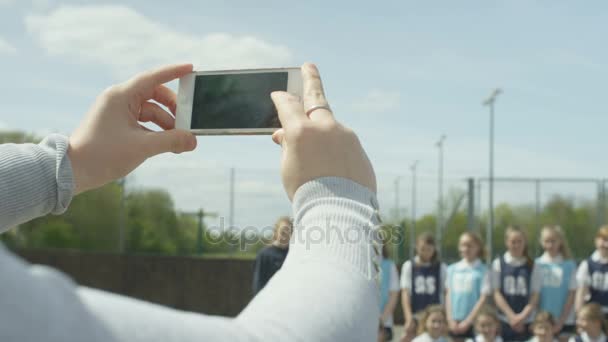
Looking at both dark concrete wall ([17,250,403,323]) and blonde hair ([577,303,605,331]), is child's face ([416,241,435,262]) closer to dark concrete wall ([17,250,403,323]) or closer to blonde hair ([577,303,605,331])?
blonde hair ([577,303,605,331])

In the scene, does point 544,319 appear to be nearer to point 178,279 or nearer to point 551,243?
point 551,243

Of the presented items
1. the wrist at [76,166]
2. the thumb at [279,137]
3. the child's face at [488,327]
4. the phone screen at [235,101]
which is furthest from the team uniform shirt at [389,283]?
the thumb at [279,137]

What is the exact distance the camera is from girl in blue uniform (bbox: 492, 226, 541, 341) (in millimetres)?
7406

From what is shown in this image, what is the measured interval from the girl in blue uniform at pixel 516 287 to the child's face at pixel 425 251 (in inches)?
30.0

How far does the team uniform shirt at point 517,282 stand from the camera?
24.7 feet

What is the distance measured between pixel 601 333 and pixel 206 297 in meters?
8.65

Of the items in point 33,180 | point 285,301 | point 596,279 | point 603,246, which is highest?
point 33,180

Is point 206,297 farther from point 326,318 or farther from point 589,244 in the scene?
point 326,318

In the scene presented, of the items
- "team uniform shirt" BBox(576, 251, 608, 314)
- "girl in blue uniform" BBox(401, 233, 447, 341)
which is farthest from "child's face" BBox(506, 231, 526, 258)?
"girl in blue uniform" BBox(401, 233, 447, 341)

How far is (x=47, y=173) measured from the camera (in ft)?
3.49

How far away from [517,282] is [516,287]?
0.06 metres

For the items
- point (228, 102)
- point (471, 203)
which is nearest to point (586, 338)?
point (228, 102)

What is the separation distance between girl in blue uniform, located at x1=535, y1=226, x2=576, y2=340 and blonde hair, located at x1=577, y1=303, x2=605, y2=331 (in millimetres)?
666

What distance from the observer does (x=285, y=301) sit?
1.92 feet
